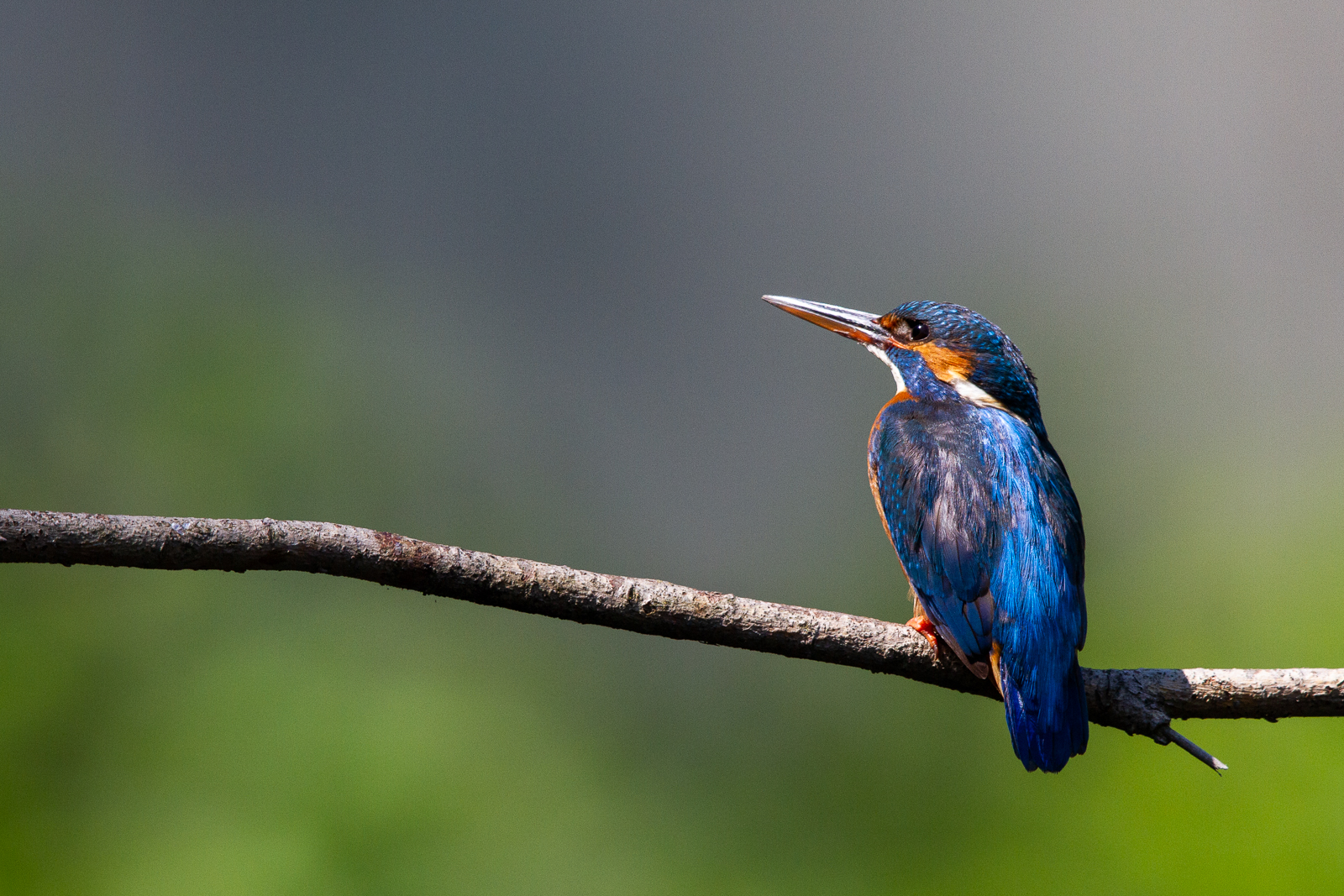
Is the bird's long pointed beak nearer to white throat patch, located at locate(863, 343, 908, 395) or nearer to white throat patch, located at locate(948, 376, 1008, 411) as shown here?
white throat patch, located at locate(863, 343, 908, 395)

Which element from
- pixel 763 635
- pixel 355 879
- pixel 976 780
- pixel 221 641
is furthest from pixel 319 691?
pixel 763 635

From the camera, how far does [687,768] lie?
9.76ft

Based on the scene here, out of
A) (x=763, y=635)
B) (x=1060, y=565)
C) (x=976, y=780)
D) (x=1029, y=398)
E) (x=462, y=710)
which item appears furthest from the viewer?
(x=462, y=710)

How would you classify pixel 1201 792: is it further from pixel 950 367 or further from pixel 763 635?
pixel 763 635

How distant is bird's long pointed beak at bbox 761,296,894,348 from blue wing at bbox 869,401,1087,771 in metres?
0.30

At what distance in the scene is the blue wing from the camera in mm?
1378

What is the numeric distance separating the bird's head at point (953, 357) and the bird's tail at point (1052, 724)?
553mm

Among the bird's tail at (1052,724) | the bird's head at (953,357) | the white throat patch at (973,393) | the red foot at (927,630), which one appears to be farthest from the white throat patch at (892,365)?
the bird's tail at (1052,724)

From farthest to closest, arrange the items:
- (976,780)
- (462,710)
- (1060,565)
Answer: (462,710) < (976,780) < (1060,565)

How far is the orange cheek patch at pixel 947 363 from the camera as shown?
1.85m

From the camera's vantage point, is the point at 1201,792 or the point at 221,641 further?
the point at 221,641

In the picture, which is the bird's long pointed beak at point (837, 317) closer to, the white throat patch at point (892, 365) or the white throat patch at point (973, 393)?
the white throat patch at point (892, 365)

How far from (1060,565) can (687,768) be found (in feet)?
5.64

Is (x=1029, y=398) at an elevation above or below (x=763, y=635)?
above
